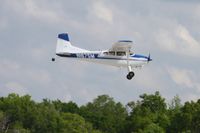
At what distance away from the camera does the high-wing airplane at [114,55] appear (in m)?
101

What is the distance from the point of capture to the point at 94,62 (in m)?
101

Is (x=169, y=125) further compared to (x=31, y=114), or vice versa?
(x=31, y=114)

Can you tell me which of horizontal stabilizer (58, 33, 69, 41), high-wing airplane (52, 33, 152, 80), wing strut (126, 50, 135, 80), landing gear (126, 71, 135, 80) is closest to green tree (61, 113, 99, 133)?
horizontal stabilizer (58, 33, 69, 41)

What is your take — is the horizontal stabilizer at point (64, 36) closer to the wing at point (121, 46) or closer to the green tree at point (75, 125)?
the wing at point (121, 46)

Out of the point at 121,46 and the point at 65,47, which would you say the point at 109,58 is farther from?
the point at 65,47

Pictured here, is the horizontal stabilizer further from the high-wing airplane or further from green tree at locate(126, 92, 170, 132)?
green tree at locate(126, 92, 170, 132)

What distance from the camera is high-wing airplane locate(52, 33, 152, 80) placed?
10075cm

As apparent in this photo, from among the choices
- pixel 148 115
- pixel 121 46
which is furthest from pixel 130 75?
pixel 148 115

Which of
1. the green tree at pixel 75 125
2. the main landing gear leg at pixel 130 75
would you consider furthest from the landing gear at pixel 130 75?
the green tree at pixel 75 125

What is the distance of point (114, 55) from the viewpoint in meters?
101

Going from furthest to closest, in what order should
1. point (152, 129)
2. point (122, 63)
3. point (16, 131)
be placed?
point (16, 131)
point (152, 129)
point (122, 63)

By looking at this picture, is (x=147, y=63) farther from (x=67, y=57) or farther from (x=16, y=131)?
(x=16, y=131)

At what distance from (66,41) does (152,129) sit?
78277 millimetres

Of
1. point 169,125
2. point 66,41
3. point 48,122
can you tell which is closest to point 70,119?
point 48,122
